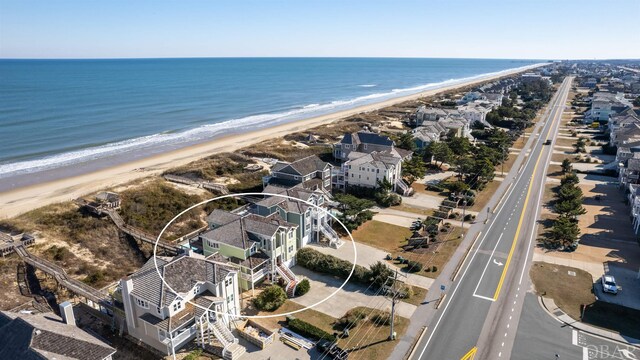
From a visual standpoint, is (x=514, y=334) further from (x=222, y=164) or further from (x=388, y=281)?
(x=222, y=164)

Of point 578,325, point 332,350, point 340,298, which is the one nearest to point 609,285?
point 578,325

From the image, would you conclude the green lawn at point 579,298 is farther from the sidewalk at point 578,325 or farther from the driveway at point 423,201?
the driveway at point 423,201

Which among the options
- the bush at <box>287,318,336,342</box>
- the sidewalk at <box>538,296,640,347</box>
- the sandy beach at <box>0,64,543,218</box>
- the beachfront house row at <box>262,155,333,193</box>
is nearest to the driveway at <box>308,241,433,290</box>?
Result: the sidewalk at <box>538,296,640,347</box>

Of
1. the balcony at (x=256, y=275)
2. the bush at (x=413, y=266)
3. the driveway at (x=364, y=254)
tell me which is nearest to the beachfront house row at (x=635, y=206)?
the bush at (x=413, y=266)

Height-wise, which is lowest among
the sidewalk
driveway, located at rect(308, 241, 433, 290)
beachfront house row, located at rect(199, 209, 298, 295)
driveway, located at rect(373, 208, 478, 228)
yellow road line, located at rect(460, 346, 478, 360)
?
the sidewalk

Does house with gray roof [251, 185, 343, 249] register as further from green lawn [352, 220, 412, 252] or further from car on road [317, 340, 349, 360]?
car on road [317, 340, 349, 360]

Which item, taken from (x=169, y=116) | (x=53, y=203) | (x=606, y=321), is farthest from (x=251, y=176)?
(x=169, y=116)
